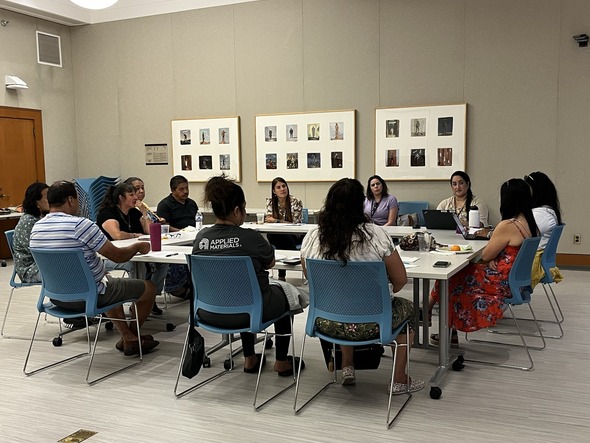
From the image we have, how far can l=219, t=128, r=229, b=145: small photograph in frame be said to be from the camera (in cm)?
900

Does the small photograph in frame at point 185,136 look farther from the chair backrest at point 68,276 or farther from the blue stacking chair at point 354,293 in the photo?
the blue stacking chair at point 354,293

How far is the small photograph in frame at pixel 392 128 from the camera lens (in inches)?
312

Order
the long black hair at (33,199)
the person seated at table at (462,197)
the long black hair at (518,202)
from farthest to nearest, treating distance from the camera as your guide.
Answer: the person seated at table at (462,197) → the long black hair at (33,199) → the long black hair at (518,202)

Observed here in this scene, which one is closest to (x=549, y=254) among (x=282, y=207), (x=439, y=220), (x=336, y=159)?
(x=439, y=220)

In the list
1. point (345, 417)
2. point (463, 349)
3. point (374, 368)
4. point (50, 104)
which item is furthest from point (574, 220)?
point (50, 104)

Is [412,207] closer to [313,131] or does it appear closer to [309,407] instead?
[313,131]

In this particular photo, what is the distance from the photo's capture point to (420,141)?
7.84 metres

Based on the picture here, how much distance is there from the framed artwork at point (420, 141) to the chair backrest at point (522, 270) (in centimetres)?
393

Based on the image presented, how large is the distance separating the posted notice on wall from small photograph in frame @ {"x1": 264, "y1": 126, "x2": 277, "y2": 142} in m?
1.87

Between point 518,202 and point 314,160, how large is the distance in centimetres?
489

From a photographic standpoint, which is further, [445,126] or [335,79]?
[335,79]

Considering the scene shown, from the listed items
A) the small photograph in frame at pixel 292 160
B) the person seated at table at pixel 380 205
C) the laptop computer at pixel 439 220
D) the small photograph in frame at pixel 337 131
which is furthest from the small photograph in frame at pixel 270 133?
the laptop computer at pixel 439 220

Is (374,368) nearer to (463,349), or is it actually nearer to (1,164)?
(463,349)

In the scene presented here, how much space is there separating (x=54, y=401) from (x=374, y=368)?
1.95m
